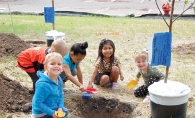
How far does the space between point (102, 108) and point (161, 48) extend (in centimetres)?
131

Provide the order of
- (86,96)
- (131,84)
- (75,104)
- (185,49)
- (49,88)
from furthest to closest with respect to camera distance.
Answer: (185,49) < (131,84) < (86,96) < (75,104) < (49,88)

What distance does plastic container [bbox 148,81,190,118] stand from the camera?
10.0 ft

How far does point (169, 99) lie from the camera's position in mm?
3059

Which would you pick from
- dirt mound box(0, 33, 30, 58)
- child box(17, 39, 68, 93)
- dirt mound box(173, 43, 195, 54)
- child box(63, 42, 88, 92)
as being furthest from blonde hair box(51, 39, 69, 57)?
dirt mound box(173, 43, 195, 54)

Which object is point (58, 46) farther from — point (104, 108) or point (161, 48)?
point (161, 48)

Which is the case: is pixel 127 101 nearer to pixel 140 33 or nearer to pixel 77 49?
pixel 77 49

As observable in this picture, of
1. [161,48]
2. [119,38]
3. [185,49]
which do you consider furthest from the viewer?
[119,38]

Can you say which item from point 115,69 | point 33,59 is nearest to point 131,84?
point 115,69

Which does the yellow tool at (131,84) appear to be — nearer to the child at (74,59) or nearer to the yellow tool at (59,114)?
the child at (74,59)

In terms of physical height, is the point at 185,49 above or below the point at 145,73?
below

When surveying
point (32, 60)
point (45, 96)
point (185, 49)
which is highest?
point (32, 60)

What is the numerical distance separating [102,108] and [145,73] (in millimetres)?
705

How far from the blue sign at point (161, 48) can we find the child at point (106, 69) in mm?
1347

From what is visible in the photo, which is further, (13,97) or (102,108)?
(102,108)
